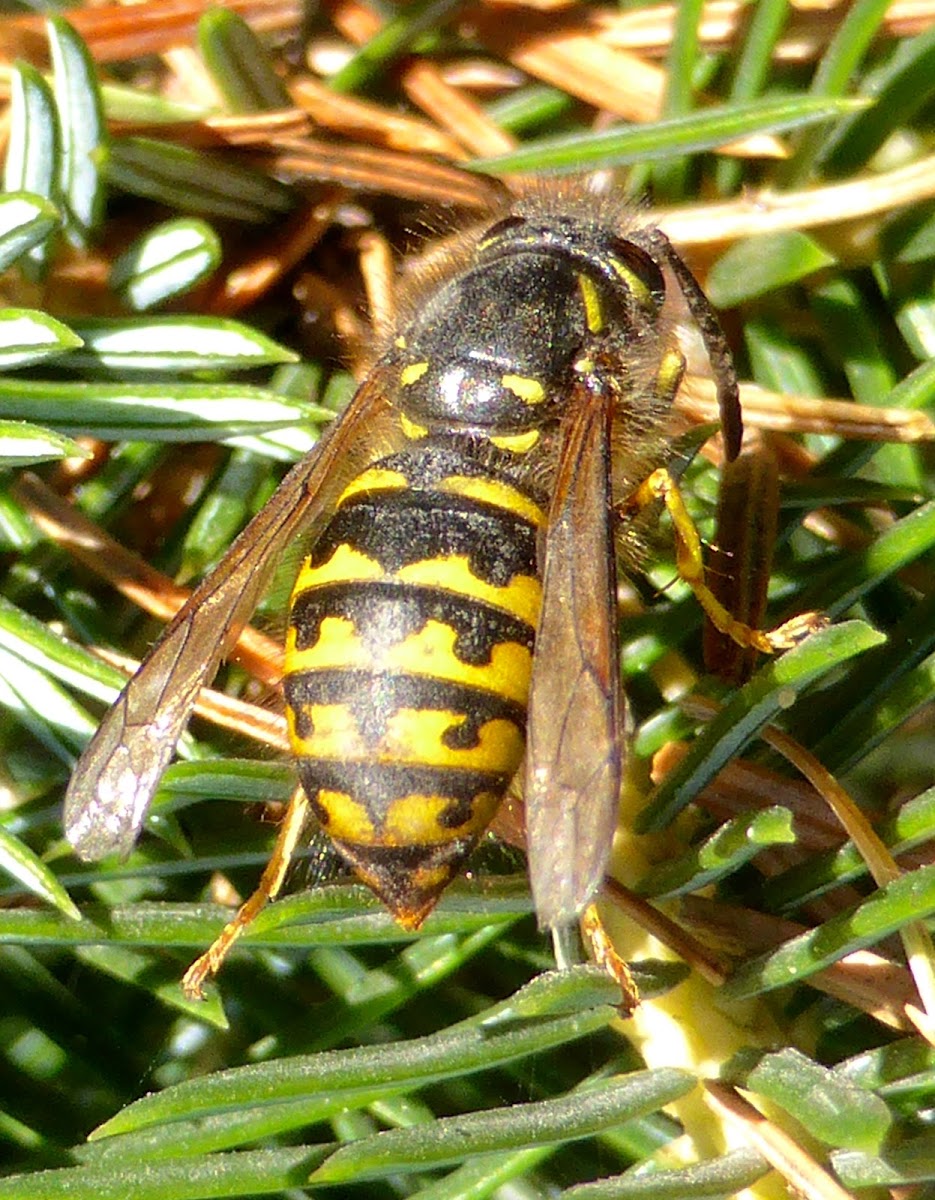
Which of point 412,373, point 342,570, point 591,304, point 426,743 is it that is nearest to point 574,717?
point 426,743

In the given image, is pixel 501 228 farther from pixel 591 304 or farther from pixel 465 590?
pixel 465 590

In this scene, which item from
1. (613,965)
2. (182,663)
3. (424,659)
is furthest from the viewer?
(182,663)

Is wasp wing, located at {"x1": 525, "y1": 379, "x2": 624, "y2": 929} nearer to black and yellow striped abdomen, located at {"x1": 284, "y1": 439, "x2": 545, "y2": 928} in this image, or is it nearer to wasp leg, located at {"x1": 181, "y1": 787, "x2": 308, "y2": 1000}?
black and yellow striped abdomen, located at {"x1": 284, "y1": 439, "x2": 545, "y2": 928}

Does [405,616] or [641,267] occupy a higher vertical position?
[641,267]

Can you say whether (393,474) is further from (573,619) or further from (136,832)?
(136,832)

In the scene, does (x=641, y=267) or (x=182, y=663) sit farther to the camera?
(x=641, y=267)

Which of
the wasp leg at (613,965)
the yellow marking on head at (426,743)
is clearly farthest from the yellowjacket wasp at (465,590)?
the wasp leg at (613,965)

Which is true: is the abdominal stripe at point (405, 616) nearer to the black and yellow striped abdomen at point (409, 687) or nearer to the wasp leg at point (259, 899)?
the black and yellow striped abdomen at point (409, 687)
